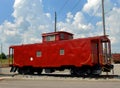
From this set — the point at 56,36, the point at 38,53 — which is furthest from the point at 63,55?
the point at 38,53

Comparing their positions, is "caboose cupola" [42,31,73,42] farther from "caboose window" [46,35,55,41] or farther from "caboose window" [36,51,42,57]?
"caboose window" [36,51,42,57]

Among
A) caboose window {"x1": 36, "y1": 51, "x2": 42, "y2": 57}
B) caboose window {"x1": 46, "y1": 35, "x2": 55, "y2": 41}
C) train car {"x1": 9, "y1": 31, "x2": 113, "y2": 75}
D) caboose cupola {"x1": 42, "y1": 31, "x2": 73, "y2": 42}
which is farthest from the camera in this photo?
caboose window {"x1": 46, "y1": 35, "x2": 55, "y2": 41}

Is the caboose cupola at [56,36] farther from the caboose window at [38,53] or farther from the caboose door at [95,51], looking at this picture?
the caboose door at [95,51]

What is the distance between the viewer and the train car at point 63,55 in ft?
97.0

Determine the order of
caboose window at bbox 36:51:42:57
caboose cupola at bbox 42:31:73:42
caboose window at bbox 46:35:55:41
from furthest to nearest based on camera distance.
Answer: caboose window at bbox 46:35:55:41 < caboose window at bbox 36:51:42:57 < caboose cupola at bbox 42:31:73:42

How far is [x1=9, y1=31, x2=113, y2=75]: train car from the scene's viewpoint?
29.6 m

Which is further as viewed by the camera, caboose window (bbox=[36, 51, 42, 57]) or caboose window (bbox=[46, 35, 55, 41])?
caboose window (bbox=[46, 35, 55, 41])

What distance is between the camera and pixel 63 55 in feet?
104

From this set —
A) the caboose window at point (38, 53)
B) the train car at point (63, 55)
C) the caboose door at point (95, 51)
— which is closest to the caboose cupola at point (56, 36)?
the train car at point (63, 55)

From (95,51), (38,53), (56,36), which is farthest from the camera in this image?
(38,53)

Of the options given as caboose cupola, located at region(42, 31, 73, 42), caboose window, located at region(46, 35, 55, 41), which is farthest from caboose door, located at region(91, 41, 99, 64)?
caboose window, located at region(46, 35, 55, 41)

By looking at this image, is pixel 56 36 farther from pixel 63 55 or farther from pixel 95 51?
pixel 95 51

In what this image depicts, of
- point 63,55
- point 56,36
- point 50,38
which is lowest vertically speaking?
point 63,55

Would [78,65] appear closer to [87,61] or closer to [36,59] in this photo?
[87,61]
